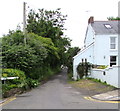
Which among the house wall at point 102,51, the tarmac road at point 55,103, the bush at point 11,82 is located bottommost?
the tarmac road at point 55,103

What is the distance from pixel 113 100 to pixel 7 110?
19.2 ft

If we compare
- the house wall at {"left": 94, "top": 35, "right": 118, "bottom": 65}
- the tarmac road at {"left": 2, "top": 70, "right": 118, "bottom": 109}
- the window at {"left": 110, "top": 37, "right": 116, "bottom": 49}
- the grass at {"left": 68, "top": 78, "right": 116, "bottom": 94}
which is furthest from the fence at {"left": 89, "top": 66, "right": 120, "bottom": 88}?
the window at {"left": 110, "top": 37, "right": 116, "bottom": 49}

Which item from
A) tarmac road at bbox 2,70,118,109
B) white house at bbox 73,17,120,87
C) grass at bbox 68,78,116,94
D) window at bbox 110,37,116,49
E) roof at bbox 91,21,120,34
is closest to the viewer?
tarmac road at bbox 2,70,118,109

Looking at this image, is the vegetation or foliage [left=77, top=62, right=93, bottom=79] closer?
the vegetation

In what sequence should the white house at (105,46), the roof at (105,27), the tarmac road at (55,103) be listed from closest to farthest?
the tarmac road at (55,103) < the white house at (105,46) < the roof at (105,27)

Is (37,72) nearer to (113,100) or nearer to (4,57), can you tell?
(4,57)

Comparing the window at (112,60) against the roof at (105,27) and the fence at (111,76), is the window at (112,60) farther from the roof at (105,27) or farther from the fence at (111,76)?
the fence at (111,76)

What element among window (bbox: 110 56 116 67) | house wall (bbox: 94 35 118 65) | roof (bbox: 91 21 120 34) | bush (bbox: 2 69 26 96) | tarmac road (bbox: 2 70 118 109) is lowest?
tarmac road (bbox: 2 70 118 109)

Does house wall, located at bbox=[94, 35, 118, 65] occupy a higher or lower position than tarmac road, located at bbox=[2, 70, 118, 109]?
higher

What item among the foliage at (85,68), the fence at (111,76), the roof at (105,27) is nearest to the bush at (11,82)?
the fence at (111,76)

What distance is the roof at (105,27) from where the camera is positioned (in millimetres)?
27891

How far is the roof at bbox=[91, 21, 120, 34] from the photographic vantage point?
91.5 ft

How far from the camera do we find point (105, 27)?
95.6 feet

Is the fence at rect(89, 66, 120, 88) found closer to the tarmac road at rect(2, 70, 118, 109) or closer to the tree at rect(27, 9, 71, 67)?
the tarmac road at rect(2, 70, 118, 109)
